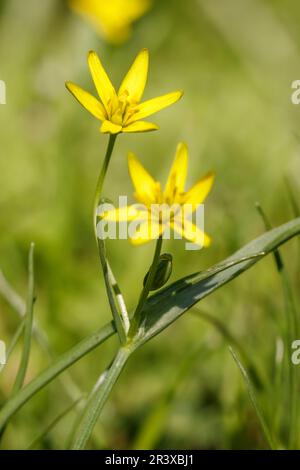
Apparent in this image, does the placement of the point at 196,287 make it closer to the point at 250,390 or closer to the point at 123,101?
the point at 250,390

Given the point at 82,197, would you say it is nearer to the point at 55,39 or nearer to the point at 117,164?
the point at 117,164

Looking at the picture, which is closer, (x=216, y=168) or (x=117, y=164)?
(x=216, y=168)

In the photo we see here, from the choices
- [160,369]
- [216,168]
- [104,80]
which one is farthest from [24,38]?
[104,80]

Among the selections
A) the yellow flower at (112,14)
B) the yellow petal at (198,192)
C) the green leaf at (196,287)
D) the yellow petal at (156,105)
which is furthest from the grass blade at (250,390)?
the yellow flower at (112,14)

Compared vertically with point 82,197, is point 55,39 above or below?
above

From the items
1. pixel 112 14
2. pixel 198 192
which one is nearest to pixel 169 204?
pixel 198 192

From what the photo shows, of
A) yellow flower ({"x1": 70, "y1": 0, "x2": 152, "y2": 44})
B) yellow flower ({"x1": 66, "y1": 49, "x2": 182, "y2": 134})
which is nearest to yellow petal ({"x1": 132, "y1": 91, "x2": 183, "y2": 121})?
yellow flower ({"x1": 66, "y1": 49, "x2": 182, "y2": 134})

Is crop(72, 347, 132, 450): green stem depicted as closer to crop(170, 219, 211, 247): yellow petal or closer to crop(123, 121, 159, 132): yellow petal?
crop(170, 219, 211, 247): yellow petal
